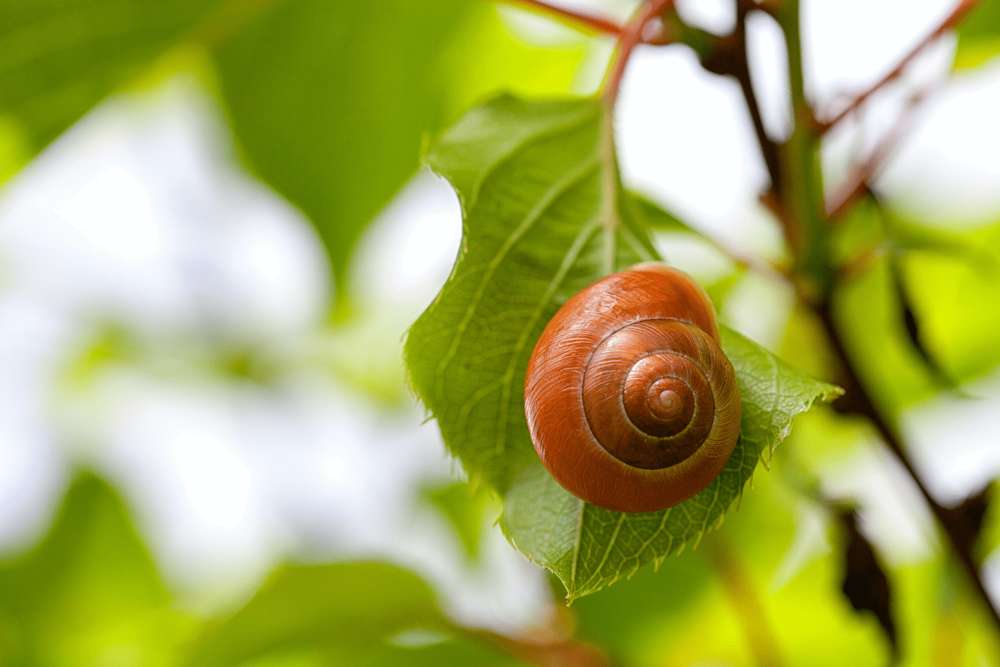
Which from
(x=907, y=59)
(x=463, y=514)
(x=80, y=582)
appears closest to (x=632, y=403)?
(x=907, y=59)

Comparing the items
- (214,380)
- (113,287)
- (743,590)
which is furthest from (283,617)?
(113,287)

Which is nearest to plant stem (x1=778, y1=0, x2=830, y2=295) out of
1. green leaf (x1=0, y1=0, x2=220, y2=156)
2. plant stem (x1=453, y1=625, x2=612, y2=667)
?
plant stem (x1=453, y1=625, x2=612, y2=667)

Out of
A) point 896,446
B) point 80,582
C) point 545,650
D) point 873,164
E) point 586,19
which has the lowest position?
point 80,582

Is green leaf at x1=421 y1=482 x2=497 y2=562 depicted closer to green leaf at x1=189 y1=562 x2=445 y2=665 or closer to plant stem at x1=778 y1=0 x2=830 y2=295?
green leaf at x1=189 y1=562 x2=445 y2=665

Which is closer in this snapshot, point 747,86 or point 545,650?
point 747,86

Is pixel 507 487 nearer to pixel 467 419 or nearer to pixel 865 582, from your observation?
pixel 467 419

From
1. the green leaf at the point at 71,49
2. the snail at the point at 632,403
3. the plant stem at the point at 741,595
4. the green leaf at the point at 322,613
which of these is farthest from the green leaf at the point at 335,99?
the snail at the point at 632,403

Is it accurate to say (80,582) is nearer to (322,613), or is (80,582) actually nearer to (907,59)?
(322,613)
